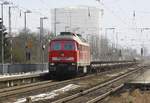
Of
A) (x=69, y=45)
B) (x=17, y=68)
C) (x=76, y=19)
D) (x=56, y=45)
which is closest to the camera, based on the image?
(x=69, y=45)

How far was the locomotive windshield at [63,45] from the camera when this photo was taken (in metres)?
37.9

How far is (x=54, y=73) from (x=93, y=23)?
194 ft

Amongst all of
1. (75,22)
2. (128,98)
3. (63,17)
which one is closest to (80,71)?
(128,98)

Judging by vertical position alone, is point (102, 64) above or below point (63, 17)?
below

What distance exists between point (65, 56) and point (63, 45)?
108cm

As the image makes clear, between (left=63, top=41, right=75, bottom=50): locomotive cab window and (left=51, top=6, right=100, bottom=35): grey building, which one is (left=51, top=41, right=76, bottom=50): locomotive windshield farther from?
(left=51, top=6, right=100, bottom=35): grey building

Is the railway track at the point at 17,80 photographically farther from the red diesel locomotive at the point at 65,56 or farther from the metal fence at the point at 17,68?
the metal fence at the point at 17,68

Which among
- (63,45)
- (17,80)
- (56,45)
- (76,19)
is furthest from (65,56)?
(76,19)

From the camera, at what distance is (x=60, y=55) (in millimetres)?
37656

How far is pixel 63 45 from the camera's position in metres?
38.0

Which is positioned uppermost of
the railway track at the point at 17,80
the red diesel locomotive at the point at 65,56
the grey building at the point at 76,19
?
the grey building at the point at 76,19

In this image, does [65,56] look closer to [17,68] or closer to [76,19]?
[17,68]

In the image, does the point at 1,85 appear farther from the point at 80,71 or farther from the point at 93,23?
the point at 93,23

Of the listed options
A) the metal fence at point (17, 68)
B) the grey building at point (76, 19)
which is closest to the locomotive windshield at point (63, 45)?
the metal fence at point (17, 68)
